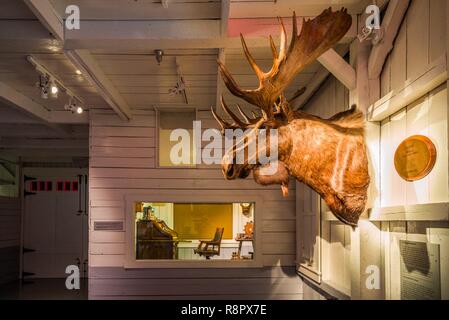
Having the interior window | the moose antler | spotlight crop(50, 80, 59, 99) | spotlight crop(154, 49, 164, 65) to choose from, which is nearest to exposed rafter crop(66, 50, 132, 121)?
spotlight crop(50, 80, 59, 99)

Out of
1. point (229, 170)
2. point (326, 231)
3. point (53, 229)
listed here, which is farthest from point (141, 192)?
point (53, 229)

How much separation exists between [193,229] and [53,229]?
208 inches

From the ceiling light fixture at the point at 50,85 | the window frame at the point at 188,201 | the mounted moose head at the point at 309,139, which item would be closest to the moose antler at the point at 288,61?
the mounted moose head at the point at 309,139

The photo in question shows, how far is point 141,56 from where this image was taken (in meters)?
4.11

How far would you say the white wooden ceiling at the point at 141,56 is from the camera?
10.2ft

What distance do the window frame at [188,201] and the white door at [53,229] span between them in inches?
190

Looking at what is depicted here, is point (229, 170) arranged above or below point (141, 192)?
above

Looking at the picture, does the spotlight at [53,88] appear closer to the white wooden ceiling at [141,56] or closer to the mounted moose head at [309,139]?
the white wooden ceiling at [141,56]

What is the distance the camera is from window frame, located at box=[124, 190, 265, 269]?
6.09 metres

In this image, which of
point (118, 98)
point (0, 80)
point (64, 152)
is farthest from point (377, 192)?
point (64, 152)

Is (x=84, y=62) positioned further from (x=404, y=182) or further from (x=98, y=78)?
(x=404, y=182)

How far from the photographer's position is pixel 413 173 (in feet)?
7.57

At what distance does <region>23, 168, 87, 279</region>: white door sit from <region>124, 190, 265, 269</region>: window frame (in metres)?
4.84

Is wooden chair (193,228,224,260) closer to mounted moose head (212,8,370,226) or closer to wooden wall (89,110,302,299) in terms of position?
wooden wall (89,110,302,299)
